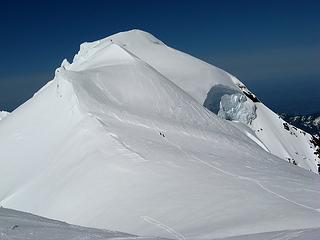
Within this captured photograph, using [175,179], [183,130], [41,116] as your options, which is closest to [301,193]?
[175,179]

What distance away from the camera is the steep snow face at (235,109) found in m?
55.7

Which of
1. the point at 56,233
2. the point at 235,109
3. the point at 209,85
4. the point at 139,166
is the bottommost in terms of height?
the point at 56,233

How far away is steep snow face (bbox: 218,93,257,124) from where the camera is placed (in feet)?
183

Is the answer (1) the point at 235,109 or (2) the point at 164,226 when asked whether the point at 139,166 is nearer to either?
(2) the point at 164,226

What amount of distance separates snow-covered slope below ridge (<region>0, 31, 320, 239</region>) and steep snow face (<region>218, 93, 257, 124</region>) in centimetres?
1682

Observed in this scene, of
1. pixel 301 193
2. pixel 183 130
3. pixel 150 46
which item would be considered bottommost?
pixel 301 193

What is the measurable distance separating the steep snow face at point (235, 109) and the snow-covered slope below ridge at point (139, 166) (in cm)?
1682

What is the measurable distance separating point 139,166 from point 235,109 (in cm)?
3672

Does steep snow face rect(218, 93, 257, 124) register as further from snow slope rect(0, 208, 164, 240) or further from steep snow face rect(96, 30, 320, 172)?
snow slope rect(0, 208, 164, 240)

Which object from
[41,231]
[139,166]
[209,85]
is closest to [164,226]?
[41,231]

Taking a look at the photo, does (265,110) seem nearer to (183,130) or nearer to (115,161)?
(183,130)

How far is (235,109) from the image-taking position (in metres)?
56.5

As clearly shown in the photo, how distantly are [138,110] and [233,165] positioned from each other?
468 inches

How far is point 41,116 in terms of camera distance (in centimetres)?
3522
